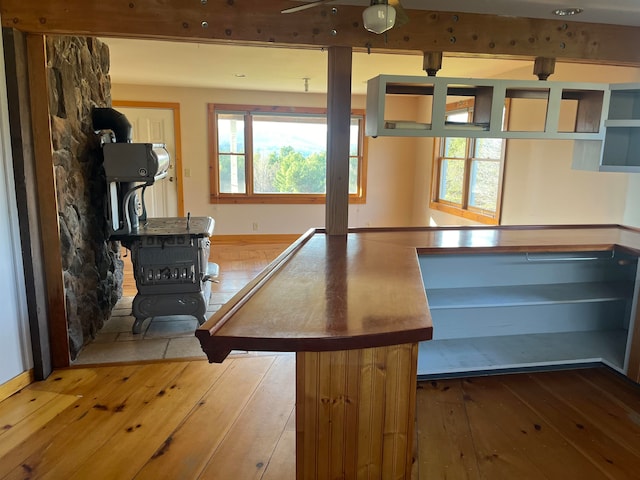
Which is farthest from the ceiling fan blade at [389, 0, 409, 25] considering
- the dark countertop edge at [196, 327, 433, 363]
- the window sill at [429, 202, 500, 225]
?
the window sill at [429, 202, 500, 225]

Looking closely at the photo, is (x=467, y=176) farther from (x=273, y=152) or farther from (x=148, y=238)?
(x=148, y=238)

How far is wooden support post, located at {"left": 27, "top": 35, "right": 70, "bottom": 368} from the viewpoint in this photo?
8.11 ft

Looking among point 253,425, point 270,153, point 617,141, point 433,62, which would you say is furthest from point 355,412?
point 270,153

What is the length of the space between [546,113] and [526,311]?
50.5 inches

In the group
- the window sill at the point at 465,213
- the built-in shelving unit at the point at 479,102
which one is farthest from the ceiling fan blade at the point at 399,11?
the window sill at the point at 465,213

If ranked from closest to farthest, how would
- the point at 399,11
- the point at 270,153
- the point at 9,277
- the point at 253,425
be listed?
the point at 399,11 < the point at 253,425 < the point at 9,277 < the point at 270,153

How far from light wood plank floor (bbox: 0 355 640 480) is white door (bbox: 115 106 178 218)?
13.7 ft

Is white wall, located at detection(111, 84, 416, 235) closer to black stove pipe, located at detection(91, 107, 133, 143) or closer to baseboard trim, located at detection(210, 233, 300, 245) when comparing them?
baseboard trim, located at detection(210, 233, 300, 245)

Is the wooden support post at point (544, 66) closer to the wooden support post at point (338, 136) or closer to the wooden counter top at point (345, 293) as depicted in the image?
the wooden counter top at point (345, 293)

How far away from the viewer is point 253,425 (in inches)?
90.7

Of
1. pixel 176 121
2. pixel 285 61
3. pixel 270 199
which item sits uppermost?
pixel 285 61

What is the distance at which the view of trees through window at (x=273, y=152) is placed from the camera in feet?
22.2

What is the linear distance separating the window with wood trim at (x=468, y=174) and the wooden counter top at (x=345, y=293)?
2.21 metres

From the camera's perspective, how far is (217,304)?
13.3 feet
